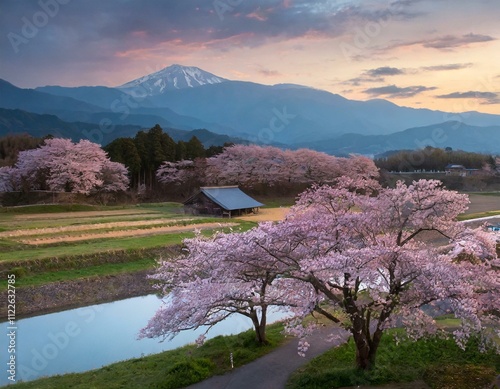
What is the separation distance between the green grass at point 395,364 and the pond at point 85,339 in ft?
19.2

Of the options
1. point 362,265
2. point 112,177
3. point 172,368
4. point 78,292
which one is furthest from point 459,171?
point 172,368

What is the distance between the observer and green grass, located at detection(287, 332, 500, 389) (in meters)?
10.0

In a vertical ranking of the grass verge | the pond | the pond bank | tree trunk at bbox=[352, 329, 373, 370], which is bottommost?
the pond

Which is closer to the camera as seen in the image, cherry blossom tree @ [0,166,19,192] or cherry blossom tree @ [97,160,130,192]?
cherry blossom tree @ [0,166,19,192]

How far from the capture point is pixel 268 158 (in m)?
56.7

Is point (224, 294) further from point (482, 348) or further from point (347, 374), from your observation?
point (482, 348)

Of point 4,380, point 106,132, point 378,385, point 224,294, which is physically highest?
point 106,132

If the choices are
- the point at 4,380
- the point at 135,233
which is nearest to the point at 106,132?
the point at 135,233

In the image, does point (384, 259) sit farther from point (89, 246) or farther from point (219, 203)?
point (219, 203)

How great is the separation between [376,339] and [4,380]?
35.6 ft

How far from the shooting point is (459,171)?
80.1 meters

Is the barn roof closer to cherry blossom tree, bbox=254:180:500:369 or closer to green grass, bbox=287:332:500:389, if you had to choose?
green grass, bbox=287:332:500:389

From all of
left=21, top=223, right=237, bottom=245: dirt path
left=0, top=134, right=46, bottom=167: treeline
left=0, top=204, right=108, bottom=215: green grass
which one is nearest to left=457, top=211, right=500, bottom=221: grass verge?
left=21, top=223, right=237, bottom=245: dirt path

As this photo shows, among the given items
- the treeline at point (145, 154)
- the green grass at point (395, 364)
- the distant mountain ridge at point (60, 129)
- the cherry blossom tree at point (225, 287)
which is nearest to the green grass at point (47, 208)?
the treeline at point (145, 154)
